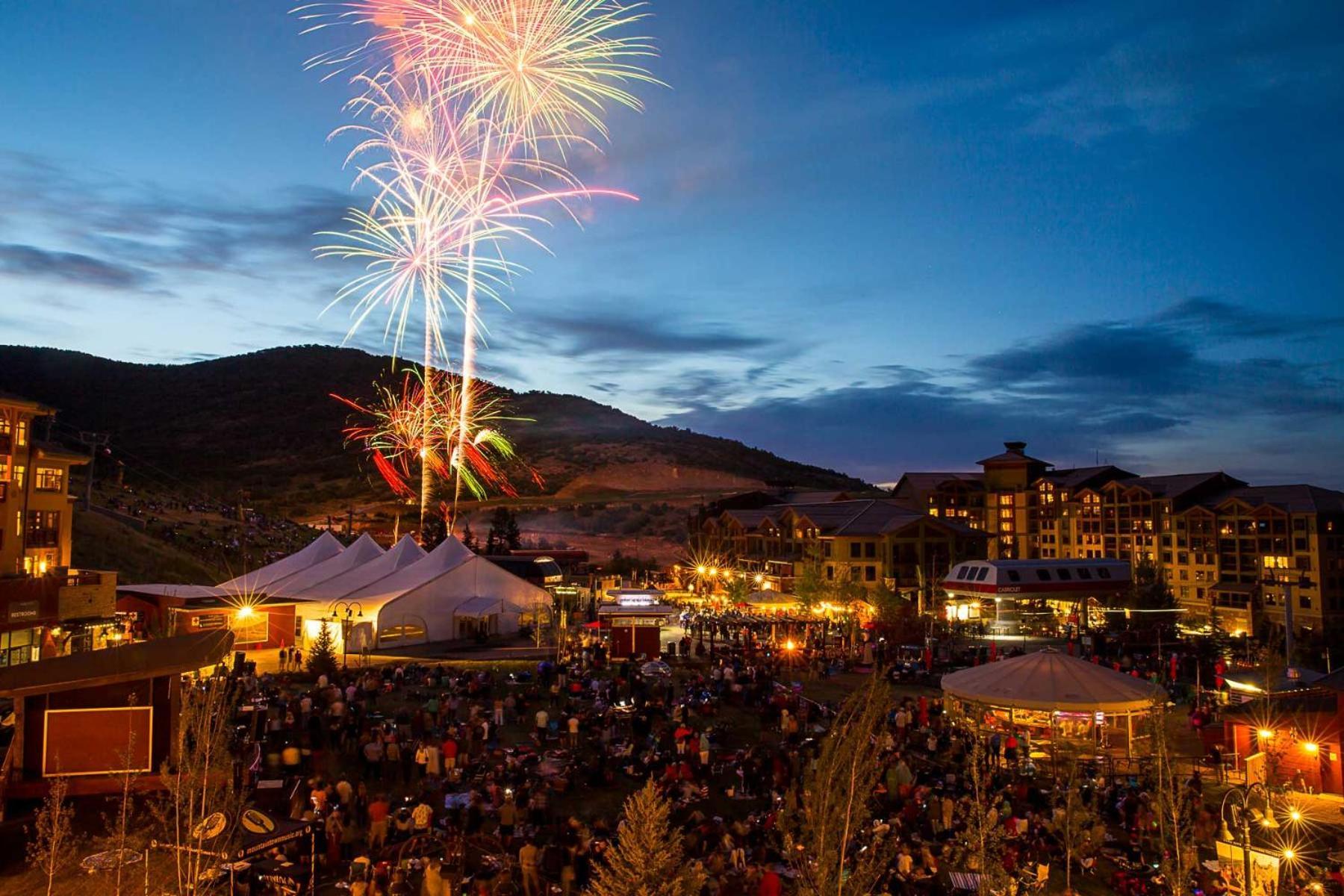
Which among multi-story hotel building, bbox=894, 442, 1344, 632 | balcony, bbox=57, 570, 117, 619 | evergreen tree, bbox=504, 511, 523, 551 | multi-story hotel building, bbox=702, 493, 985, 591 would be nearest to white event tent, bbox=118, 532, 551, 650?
balcony, bbox=57, 570, 117, 619

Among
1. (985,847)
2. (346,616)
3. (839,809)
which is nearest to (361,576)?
(346,616)

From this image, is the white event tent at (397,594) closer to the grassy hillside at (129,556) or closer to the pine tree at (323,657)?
the pine tree at (323,657)

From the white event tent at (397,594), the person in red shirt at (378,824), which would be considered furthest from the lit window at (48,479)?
the person in red shirt at (378,824)

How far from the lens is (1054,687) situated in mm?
19172

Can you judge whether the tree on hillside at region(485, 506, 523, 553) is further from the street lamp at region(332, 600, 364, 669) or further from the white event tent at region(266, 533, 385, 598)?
the street lamp at region(332, 600, 364, 669)

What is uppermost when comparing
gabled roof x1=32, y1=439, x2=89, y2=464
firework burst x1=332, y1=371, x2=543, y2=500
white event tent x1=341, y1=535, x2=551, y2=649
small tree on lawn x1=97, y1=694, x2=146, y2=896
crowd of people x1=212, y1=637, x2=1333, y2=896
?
firework burst x1=332, y1=371, x2=543, y2=500

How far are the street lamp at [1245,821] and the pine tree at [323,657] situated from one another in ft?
63.1

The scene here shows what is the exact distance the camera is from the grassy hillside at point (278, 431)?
8875 cm

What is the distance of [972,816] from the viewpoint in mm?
11500

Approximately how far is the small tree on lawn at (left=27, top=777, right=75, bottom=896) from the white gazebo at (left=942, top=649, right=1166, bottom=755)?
15.8 meters

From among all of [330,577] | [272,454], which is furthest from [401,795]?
[272,454]

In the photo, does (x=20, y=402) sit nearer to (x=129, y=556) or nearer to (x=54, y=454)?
(x=54, y=454)

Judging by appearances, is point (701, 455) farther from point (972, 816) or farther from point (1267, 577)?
point (972, 816)

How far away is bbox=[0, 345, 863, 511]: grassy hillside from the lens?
291 feet
